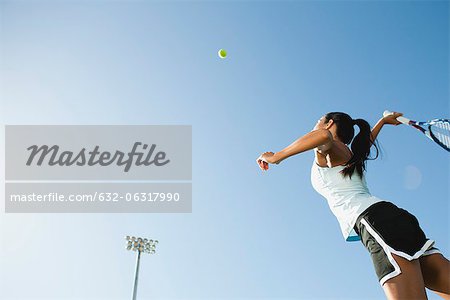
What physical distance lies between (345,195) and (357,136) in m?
0.62

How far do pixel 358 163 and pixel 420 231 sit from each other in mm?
724

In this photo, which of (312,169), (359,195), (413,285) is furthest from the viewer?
(312,169)

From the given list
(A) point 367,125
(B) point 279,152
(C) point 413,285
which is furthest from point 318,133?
(C) point 413,285

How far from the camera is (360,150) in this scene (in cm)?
390

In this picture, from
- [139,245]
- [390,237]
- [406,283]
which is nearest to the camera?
[406,283]

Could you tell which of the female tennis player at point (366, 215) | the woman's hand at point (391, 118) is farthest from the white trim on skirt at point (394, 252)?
the woman's hand at point (391, 118)

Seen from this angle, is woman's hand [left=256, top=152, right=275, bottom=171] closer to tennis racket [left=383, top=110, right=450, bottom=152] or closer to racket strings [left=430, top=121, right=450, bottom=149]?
tennis racket [left=383, top=110, right=450, bottom=152]

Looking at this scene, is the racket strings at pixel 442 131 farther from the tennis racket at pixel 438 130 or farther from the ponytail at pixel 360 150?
the ponytail at pixel 360 150

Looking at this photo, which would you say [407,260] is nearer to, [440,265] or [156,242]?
[440,265]

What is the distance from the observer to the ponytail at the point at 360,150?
12.2ft

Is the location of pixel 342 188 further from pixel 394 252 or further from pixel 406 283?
pixel 406 283

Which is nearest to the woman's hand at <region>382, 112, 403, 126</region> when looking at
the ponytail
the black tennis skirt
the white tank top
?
the ponytail

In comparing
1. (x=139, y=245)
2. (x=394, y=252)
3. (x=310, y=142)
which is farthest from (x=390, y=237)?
(x=139, y=245)

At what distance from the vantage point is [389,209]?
11.2 ft
